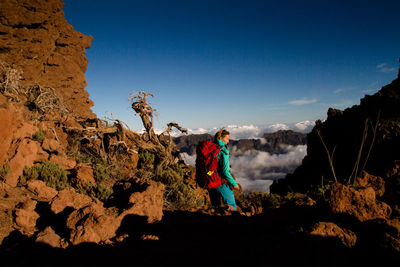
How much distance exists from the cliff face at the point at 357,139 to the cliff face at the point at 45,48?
41.0 feet

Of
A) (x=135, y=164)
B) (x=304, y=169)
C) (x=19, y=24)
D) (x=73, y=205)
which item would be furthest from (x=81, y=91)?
(x=304, y=169)

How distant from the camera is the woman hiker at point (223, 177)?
3.78 m

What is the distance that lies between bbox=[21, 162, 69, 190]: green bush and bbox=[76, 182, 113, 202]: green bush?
1.37 feet

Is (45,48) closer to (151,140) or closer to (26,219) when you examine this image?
(151,140)

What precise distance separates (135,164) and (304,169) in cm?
1306

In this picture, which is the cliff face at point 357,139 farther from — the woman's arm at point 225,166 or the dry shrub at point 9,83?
the dry shrub at point 9,83

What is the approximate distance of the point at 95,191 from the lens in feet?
15.5

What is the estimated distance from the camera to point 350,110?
1261cm

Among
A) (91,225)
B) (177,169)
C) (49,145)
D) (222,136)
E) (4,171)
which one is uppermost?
(49,145)

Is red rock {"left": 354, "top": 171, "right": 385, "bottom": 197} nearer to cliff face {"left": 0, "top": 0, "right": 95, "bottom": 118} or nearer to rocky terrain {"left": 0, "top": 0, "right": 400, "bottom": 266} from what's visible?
rocky terrain {"left": 0, "top": 0, "right": 400, "bottom": 266}

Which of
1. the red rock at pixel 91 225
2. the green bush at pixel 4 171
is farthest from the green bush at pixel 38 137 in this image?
the red rock at pixel 91 225

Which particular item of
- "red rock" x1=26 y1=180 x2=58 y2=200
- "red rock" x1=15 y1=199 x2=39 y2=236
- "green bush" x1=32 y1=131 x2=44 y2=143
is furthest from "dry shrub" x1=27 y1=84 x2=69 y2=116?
"red rock" x1=15 y1=199 x2=39 y2=236

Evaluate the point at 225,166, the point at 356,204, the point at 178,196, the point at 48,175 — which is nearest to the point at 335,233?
the point at 356,204

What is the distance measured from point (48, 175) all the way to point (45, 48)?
9.06 metres
